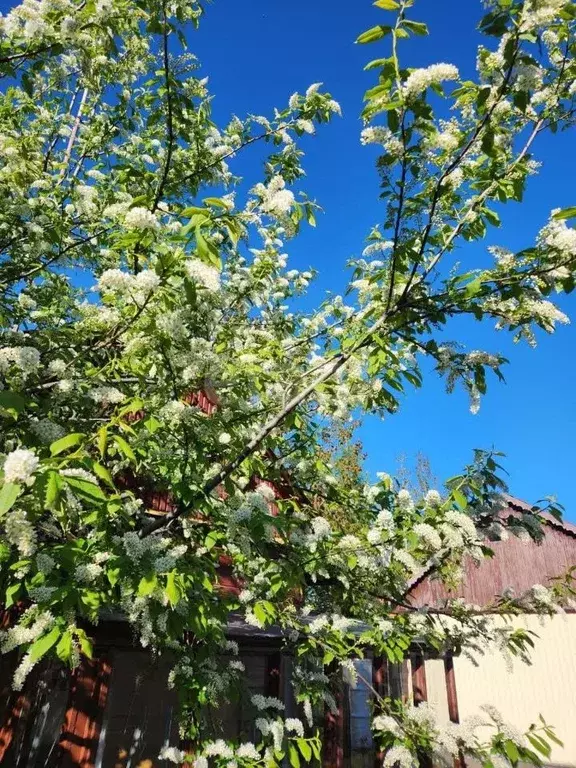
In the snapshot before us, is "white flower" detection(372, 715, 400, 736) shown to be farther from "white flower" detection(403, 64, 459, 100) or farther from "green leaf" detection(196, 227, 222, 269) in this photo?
"white flower" detection(403, 64, 459, 100)

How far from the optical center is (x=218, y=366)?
10.9 feet

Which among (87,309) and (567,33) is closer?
(567,33)

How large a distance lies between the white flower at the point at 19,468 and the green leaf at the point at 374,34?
2.35 m

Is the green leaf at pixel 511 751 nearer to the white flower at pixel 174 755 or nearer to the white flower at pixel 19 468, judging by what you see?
the white flower at pixel 174 755

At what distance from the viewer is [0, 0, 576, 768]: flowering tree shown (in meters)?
2.63

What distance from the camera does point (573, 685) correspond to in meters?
14.1

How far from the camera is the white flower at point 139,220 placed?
2.70 meters

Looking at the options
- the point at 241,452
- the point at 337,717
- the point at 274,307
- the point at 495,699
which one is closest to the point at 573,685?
the point at 495,699

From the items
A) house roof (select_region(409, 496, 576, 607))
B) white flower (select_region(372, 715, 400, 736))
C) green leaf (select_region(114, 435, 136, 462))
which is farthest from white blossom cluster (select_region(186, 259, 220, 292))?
house roof (select_region(409, 496, 576, 607))

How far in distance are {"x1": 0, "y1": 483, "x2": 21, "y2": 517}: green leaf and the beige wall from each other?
1510 centimetres

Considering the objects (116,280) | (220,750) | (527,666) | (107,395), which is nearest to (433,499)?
(220,750)

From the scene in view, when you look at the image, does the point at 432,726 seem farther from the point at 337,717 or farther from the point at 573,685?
the point at 573,685

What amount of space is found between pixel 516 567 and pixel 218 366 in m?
16.9

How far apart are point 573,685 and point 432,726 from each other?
12.8 m
